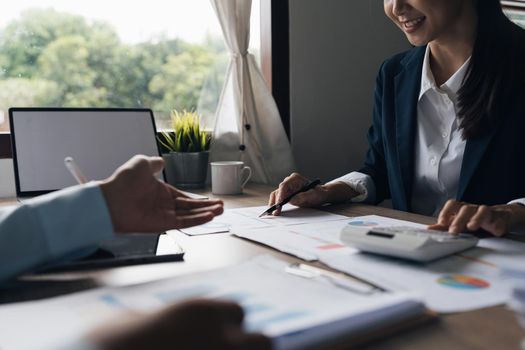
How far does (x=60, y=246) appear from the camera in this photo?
25.2 inches

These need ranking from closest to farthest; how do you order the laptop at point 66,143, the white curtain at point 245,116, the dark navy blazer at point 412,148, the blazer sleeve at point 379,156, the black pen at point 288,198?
the black pen at point 288,198
the dark navy blazer at point 412,148
the laptop at point 66,143
the blazer sleeve at point 379,156
the white curtain at point 245,116

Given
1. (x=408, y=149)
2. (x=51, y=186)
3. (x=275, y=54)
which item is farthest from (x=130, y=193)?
(x=275, y=54)

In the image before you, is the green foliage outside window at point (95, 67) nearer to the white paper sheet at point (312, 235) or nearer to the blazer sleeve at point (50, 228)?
the white paper sheet at point (312, 235)

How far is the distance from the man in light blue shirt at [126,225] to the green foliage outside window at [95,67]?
0.99 metres

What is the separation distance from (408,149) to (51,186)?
37.1 inches

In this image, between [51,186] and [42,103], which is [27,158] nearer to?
[51,186]

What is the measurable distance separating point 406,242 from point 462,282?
10cm

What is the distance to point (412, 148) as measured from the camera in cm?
136

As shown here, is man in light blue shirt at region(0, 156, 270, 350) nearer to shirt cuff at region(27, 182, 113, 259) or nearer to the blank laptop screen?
shirt cuff at region(27, 182, 113, 259)

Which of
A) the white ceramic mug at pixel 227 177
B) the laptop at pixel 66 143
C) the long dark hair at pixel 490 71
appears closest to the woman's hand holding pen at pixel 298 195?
the white ceramic mug at pixel 227 177

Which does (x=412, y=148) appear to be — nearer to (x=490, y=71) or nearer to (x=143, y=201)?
(x=490, y=71)

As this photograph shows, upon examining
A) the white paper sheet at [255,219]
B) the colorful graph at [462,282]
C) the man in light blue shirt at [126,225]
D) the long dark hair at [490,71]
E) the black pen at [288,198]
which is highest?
the long dark hair at [490,71]

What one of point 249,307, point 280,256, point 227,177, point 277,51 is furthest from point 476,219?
point 277,51

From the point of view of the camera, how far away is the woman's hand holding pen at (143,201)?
0.68m
